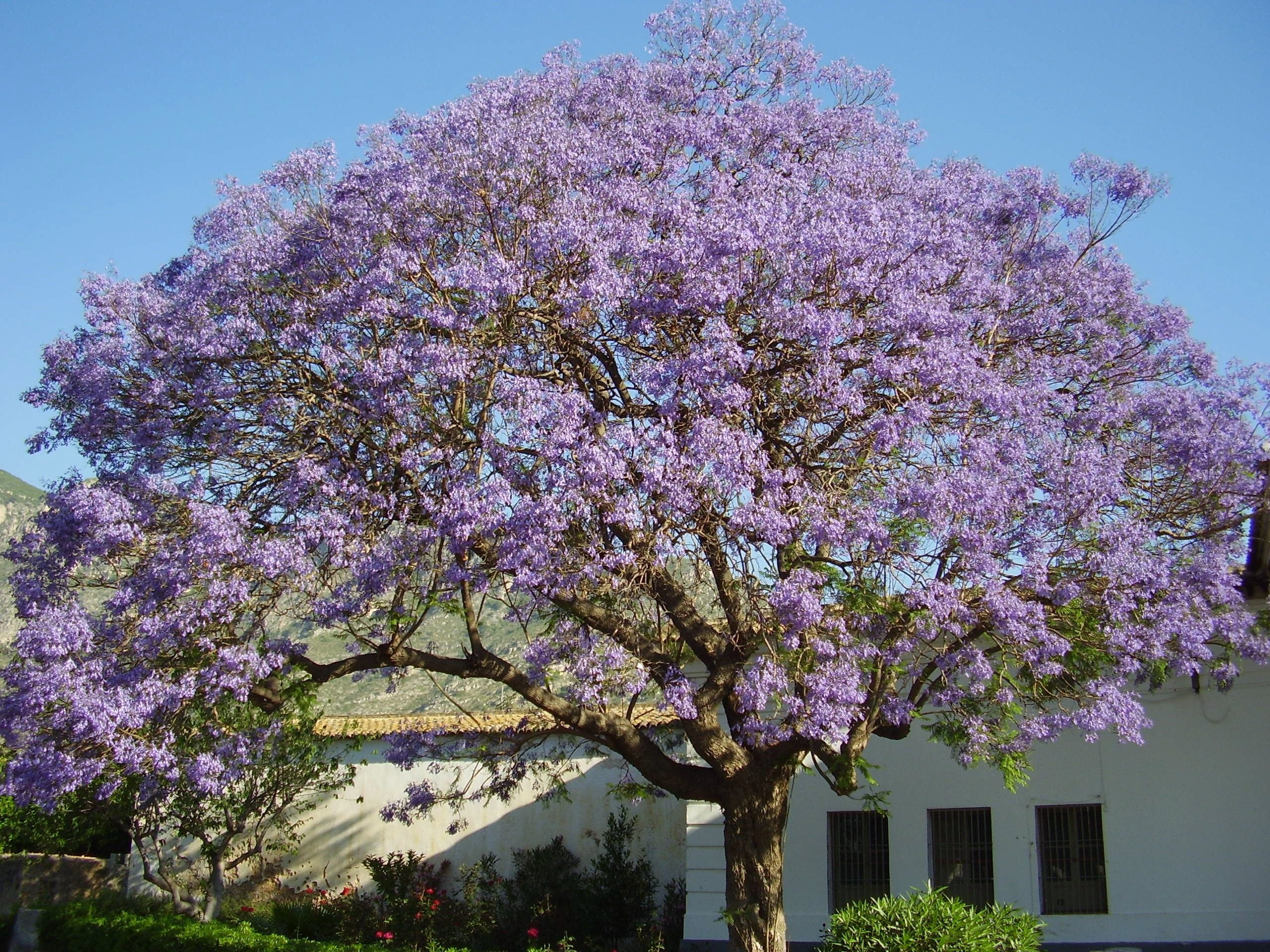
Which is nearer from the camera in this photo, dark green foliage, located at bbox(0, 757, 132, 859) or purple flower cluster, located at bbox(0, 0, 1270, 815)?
purple flower cluster, located at bbox(0, 0, 1270, 815)

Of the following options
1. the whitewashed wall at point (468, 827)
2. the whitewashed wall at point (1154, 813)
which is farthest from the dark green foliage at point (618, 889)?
the whitewashed wall at point (1154, 813)

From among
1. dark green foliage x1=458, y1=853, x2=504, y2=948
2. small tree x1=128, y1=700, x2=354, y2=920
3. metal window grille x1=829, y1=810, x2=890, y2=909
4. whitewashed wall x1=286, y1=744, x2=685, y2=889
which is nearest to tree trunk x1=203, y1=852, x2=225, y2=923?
small tree x1=128, y1=700, x2=354, y2=920

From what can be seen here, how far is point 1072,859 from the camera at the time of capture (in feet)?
45.8

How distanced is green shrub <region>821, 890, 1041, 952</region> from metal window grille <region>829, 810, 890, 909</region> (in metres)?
4.47

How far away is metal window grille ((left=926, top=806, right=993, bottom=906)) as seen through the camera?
14461 mm

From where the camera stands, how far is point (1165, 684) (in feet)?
45.0

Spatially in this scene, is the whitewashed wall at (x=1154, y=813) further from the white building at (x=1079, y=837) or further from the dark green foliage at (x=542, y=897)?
the dark green foliage at (x=542, y=897)

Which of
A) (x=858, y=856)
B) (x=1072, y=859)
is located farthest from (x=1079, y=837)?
(x=858, y=856)

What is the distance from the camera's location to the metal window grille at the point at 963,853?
1446cm

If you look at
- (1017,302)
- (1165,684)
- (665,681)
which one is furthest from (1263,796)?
(665,681)

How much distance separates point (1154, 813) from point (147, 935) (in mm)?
11690

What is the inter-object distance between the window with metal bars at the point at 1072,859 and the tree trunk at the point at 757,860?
4706mm

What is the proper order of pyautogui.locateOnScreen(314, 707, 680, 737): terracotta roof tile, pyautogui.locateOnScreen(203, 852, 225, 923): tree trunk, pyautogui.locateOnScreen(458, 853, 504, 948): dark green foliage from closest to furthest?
pyautogui.locateOnScreen(203, 852, 225, 923): tree trunk → pyautogui.locateOnScreen(458, 853, 504, 948): dark green foliage → pyautogui.locateOnScreen(314, 707, 680, 737): terracotta roof tile

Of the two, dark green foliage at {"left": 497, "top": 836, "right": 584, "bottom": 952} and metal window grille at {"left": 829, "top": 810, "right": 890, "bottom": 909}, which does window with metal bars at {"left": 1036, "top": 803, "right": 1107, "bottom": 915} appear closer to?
metal window grille at {"left": 829, "top": 810, "right": 890, "bottom": 909}
